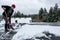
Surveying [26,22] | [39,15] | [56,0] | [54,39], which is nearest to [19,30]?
[26,22]

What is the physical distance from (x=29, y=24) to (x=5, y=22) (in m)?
0.59

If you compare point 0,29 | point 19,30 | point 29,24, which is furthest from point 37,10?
point 0,29

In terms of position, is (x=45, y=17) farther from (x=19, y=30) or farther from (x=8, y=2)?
(x=8, y=2)

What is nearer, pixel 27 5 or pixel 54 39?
pixel 54 39

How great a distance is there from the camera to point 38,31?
341 cm

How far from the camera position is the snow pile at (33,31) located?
3365 mm

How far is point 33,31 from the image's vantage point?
3.39 meters

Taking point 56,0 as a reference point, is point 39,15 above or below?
below

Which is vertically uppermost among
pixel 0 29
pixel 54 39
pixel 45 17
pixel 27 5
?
pixel 27 5

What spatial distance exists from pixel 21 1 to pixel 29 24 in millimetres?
608

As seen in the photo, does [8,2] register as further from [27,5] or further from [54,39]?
[54,39]

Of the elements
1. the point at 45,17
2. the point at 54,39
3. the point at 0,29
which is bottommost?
the point at 54,39

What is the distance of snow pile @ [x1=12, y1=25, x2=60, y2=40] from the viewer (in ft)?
11.0

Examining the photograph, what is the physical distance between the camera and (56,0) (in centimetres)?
360
